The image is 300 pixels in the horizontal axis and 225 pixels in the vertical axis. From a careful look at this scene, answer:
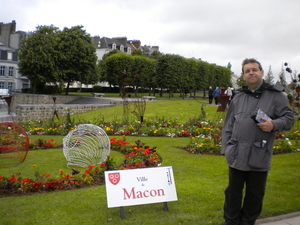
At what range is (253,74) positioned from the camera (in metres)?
3.54

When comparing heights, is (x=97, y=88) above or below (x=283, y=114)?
below

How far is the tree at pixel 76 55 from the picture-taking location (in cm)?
3606

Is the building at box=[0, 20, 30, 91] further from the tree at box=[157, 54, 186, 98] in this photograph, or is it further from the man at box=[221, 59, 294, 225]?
the man at box=[221, 59, 294, 225]

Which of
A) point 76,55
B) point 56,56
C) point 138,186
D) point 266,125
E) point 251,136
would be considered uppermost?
point 76,55

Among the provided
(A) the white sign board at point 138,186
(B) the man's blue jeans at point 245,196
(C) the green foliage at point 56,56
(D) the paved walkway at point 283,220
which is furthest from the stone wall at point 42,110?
(B) the man's blue jeans at point 245,196

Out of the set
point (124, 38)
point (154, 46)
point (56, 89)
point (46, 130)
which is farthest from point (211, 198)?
point (154, 46)

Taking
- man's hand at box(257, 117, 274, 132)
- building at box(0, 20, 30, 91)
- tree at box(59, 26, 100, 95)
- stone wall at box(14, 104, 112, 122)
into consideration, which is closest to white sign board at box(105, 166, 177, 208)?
man's hand at box(257, 117, 274, 132)

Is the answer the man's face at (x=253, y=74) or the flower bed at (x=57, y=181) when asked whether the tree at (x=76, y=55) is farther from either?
the man's face at (x=253, y=74)

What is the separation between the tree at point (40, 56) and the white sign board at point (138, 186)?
31.6 m

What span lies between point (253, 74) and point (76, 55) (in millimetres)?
35102

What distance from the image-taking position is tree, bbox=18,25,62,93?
33.6 metres

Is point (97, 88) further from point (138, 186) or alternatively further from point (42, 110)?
point (138, 186)

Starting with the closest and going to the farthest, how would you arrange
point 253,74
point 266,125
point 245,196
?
point 266,125
point 253,74
point 245,196

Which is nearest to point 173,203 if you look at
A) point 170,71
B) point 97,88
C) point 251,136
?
point 251,136
